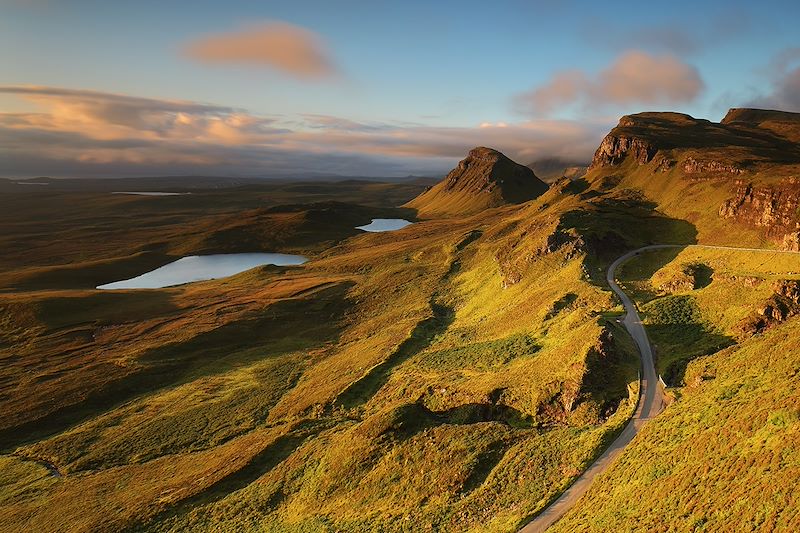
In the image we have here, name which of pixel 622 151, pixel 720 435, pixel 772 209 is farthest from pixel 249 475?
pixel 622 151

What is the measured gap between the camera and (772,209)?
3472 inches

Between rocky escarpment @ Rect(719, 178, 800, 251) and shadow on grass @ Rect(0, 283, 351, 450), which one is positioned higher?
rocky escarpment @ Rect(719, 178, 800, 251)

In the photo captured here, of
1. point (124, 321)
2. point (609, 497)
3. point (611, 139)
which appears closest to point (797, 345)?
point (609, 497)

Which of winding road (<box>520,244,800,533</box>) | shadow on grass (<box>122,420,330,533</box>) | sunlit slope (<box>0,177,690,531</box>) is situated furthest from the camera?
shadow on grass (<box>122,420,330,533</box>)

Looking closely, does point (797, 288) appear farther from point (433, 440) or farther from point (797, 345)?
point (433, 440)

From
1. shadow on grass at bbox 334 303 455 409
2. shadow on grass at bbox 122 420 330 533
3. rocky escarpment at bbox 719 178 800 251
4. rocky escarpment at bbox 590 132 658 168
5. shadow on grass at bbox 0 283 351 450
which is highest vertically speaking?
rocky escarpment at bbox 590 132 658 168

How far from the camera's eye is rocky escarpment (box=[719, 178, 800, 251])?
8229cm

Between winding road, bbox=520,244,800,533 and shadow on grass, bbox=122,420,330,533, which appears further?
shadow on grass, bbox=122,420,330,533

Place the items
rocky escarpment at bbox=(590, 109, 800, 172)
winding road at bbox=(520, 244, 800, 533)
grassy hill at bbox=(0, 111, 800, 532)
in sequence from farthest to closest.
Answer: rocky escarpment at bbox=(590, 109, 800, 172)
grassy hill at bbox=(0, 111, 800, 532)
winding road at bbox=(520, 244, 800, 533)

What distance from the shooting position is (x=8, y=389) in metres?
80.6

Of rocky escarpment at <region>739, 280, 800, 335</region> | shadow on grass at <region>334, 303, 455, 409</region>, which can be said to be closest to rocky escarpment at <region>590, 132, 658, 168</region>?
shadow on grass at <region>334, 303, 455, 409</region>

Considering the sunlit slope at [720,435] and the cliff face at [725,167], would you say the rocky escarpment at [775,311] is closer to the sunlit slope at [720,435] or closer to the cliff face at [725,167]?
the sunlit slope at [720,435]

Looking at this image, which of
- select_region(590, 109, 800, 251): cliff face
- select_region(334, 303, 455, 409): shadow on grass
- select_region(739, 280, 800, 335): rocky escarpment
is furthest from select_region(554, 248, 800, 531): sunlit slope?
select_region(590, 109, 800, 251): cliff face

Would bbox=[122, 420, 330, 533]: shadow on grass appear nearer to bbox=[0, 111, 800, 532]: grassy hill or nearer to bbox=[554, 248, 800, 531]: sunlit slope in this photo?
bbox=[0, 111, 800, 532]: grassy hill
